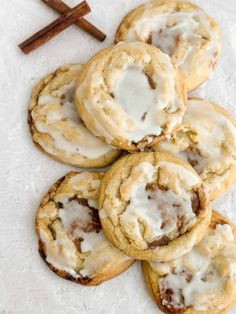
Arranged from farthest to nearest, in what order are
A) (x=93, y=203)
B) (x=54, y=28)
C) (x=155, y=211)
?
(x=54, y=28)
(x=93, y=203)
(x=155, y=211)

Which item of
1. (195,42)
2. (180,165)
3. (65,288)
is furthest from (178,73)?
(65,288)

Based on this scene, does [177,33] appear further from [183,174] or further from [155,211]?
[155,211]

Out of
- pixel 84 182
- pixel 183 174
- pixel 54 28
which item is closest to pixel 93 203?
pixel 84 182

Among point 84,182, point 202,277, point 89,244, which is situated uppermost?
point 84,182

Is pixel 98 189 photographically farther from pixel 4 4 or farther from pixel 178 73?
pixel 4 4

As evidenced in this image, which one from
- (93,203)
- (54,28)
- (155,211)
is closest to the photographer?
(155,211)

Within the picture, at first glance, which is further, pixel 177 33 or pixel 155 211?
pixel 177 33
